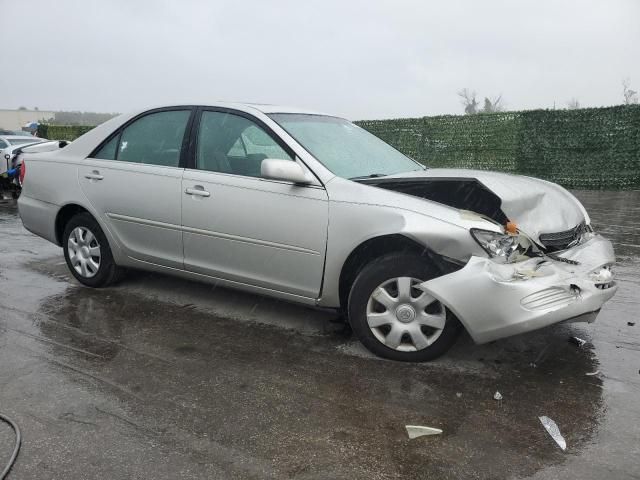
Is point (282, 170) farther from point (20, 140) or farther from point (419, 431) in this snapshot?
point (20, 140)

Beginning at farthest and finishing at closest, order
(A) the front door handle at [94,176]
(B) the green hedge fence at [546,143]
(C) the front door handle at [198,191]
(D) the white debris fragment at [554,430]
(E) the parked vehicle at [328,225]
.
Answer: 1. (B) the green hedge fence at [546,143]
2. (A) the front door handle at [94,176]
3. (C) the front door handle at [198,191]
4. (E) the parked vehicle at [328,225]
5. (D) the white debris fragment at [554,430]

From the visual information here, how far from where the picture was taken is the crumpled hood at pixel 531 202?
3.53 meters

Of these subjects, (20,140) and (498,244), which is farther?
(20,140)

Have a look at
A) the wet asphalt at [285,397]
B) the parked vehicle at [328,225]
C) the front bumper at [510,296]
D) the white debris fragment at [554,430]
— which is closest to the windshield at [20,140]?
the parked vehicle at [328,225]

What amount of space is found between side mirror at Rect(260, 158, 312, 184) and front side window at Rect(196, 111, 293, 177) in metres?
0.27

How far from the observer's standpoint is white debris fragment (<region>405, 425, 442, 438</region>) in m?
2.62

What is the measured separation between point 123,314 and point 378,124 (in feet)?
45.2

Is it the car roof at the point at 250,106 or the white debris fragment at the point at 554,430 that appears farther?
the car roof at the point at 250,106

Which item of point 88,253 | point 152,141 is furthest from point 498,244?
point 88,253

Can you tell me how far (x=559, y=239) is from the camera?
11.8 ft

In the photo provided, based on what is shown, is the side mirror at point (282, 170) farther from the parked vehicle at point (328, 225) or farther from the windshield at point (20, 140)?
the windshield at point (20, 140)

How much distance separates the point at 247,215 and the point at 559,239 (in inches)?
82.3

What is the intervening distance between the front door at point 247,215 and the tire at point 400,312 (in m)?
0.37

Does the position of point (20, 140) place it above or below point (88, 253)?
above
